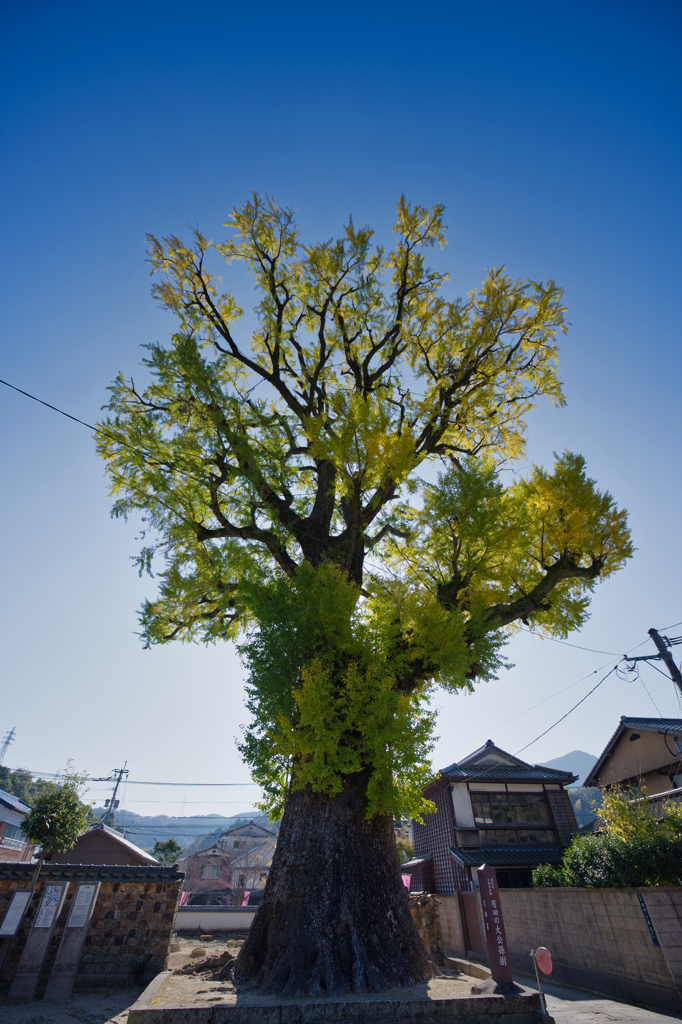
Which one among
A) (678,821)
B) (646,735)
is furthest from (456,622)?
(646,735)

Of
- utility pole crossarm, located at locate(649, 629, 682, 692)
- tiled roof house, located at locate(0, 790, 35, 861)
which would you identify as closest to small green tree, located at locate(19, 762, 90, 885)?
tiled roof house, located at locate(0, 790, 35, 861)

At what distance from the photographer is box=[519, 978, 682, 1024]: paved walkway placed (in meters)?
6.52

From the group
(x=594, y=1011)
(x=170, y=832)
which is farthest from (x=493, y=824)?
(x=170, y=832)

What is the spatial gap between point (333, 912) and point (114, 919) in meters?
6.05

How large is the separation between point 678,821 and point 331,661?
7.91 meters

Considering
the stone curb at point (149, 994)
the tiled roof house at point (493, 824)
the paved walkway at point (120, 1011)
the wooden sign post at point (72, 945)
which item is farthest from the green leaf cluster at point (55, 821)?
the tiled roof house at point (493, 824)

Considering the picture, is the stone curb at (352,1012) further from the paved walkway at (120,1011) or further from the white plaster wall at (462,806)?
the white plaster wall at (462,806)

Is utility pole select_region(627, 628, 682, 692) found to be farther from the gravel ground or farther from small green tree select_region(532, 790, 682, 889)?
the gravel ground

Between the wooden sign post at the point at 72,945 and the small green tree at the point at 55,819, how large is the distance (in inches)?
393

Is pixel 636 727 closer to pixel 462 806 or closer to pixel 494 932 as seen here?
pixel 462 806

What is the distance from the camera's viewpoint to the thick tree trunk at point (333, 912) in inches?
222

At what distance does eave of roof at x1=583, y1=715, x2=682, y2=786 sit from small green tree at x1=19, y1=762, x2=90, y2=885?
68.4 ft

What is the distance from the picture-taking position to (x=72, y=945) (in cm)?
850

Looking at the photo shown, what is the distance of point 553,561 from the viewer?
9.16 meters
